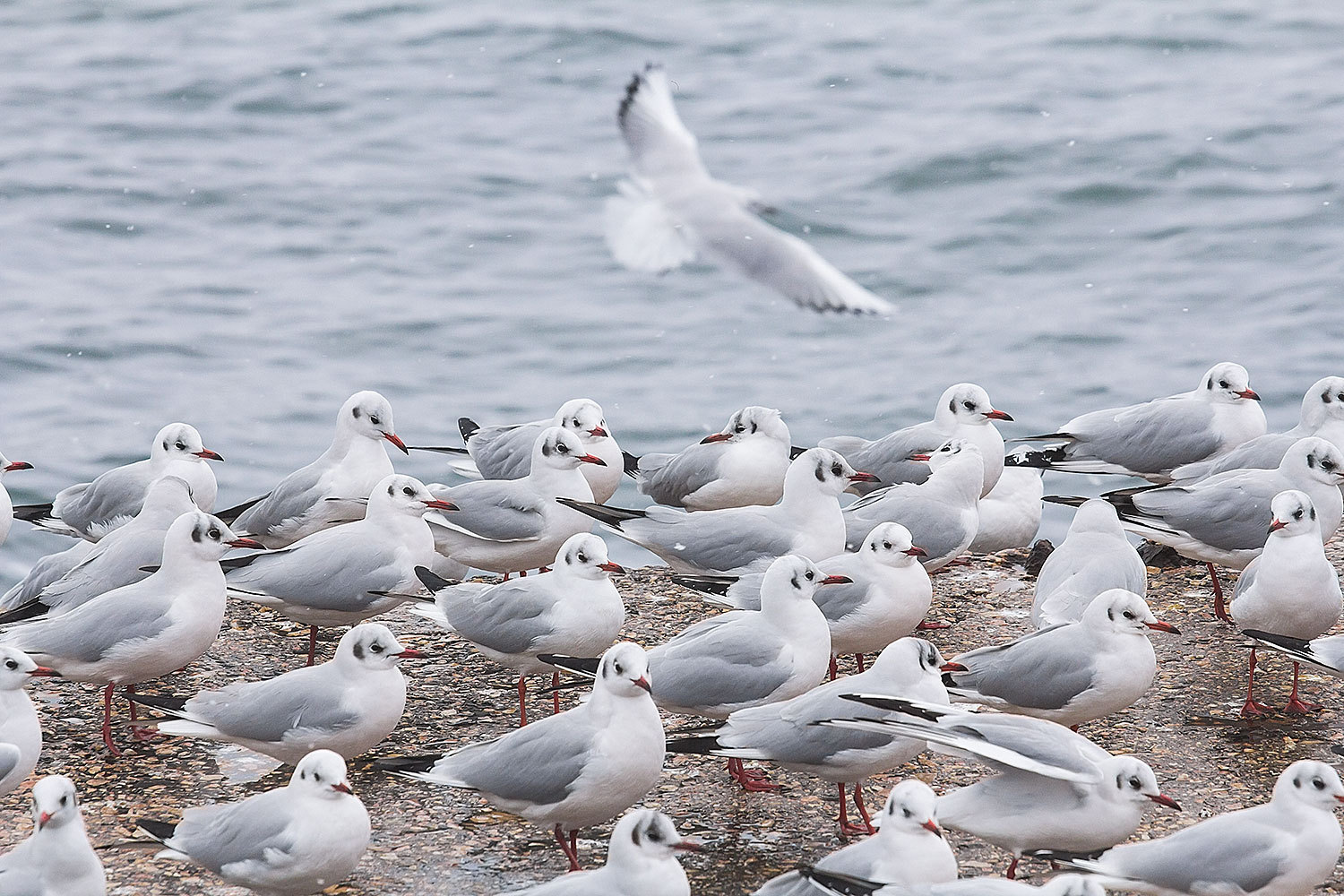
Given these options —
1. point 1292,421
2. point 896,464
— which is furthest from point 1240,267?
point 896,464

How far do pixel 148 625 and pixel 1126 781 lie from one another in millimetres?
3299

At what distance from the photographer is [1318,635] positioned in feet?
20.9

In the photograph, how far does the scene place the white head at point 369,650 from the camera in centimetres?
560

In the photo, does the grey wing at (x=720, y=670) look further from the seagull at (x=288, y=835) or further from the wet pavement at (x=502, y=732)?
the seagull at (x=288, y=835)

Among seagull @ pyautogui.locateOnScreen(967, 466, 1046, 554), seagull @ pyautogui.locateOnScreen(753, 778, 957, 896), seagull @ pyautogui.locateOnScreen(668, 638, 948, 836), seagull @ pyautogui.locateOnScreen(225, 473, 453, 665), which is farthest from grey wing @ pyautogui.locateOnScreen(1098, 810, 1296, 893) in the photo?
seagull @ pyautogui.locateOnScreen(967, 466, 1046, 554)

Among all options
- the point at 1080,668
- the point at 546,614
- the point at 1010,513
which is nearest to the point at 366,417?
the point at 546,614

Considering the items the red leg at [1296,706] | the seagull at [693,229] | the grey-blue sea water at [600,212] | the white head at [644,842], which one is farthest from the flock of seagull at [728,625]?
the grey-blue sea water at [600,212]

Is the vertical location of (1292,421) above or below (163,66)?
below

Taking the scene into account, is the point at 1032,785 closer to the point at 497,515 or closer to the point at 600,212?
the point at 497,515

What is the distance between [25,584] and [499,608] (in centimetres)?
207

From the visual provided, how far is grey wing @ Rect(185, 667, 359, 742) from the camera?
217 inches

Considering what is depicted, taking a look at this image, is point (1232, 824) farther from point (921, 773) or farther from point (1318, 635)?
point (1318, 635)

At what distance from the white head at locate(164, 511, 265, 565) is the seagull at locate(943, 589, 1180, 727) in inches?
103

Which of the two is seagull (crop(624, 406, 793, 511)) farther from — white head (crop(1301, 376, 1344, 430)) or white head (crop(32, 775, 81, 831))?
white head (crop(32, 775, 81, 831))
